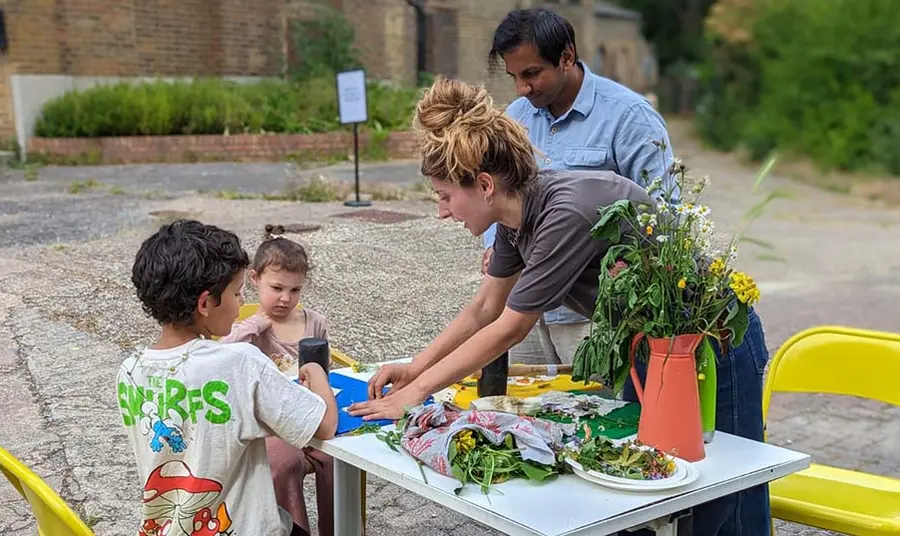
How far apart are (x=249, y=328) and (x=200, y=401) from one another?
1052mm

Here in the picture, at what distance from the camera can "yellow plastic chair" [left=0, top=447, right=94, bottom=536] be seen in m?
2.01

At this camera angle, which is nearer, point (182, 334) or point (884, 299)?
point (182, 334)

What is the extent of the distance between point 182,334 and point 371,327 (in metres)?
4.06

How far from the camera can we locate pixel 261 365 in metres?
2.33

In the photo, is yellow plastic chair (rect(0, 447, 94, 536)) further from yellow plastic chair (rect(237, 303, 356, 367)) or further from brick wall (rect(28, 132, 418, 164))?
brick wall (rect(28, 132, 418, 164))

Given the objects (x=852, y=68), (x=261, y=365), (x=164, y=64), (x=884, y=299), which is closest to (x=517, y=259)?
(x=261, y=365)

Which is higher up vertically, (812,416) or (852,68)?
(852,68)

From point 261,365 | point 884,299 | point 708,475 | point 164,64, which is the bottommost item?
point 884,299

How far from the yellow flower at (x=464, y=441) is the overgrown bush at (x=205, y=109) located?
1314cm

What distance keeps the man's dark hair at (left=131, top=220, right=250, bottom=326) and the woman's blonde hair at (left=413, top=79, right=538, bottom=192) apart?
0.60 meters

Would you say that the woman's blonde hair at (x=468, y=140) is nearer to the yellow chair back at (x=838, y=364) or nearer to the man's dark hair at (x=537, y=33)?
the man's dark hair at (x=537, y=33)

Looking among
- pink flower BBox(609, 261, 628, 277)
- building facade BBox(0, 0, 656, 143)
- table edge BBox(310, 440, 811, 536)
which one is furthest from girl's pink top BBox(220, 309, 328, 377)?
building facade BBox(0, 0, 656, 143)

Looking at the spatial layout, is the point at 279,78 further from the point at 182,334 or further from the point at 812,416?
the point at 182,334

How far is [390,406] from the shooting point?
2.59m
